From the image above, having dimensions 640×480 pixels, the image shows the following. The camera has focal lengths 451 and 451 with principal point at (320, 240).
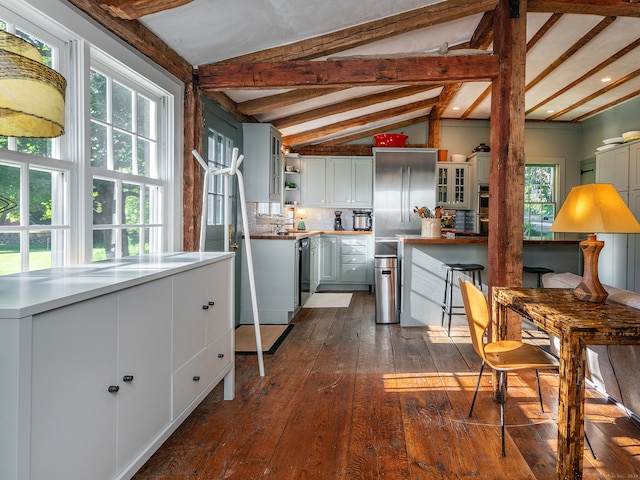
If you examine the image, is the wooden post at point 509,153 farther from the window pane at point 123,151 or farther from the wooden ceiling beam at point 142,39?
the window pane at point 123,151

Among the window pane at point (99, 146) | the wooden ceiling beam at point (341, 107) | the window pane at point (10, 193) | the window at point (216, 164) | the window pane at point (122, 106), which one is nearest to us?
the window pane at point (10, 193)

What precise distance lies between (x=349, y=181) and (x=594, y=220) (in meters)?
5.63

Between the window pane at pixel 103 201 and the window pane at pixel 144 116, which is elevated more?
the window pane at pixel 144 116

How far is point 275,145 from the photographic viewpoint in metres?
5.60

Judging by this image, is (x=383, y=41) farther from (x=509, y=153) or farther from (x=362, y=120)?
(x=362, y=120)

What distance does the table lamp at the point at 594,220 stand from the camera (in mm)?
2350

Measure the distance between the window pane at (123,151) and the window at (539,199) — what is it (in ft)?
23.5

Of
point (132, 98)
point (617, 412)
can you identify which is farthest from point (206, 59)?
point (617, 412)

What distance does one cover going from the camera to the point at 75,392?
1.34m

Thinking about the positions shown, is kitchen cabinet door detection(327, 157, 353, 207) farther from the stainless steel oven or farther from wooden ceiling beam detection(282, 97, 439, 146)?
the stainless steel oven

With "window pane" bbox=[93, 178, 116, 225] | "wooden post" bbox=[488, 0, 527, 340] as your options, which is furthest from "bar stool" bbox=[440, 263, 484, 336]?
"window pane" bbox=[93, 178, 116, 225]

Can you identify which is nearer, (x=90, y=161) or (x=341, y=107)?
(x=90, y=161)

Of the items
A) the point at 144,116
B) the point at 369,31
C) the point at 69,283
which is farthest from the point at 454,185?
the point at 69,283

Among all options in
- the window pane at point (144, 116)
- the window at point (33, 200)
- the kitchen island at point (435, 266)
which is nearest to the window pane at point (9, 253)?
the window at point (33, 200)
